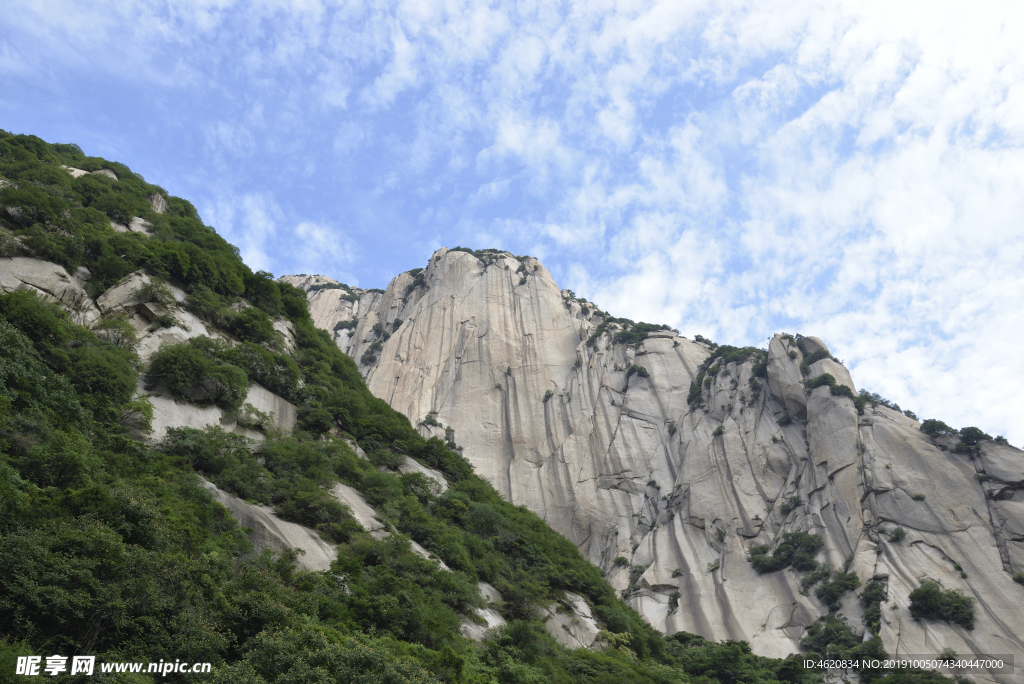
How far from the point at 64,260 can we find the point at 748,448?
57433 millimetres

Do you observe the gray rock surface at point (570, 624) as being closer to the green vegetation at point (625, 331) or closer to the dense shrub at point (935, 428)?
the dense shrub at point (935, 428)

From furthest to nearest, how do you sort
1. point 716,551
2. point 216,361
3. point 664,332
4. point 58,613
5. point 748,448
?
point 664,332
point 748,448
point 716,551
point 216,361
point 58,613

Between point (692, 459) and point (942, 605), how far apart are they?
24.6 m

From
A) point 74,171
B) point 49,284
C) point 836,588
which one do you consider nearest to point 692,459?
point 836,588

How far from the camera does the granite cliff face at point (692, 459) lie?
47.8 m

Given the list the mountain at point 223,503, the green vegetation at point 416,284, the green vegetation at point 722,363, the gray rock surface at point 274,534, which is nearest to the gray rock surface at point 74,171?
the mountain at point 223,503

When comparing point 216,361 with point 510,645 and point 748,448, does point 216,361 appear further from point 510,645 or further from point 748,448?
point 748,448

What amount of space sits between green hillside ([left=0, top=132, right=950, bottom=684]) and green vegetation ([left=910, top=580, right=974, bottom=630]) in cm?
1160

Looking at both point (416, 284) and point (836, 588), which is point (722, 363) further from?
point (416, 284)

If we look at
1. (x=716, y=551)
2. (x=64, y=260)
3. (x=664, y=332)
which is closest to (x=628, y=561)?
(x=716, y=551)

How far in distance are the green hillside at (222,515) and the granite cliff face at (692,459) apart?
972 cm

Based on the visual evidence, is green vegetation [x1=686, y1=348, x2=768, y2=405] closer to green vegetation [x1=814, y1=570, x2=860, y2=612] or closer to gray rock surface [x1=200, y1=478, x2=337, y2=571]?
green vegetation [x1=814, y1=570, x2=860, y2=612]

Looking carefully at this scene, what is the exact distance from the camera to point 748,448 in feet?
207

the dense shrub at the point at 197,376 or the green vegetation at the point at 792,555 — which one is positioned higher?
the dense shrub at the point at 197,376
